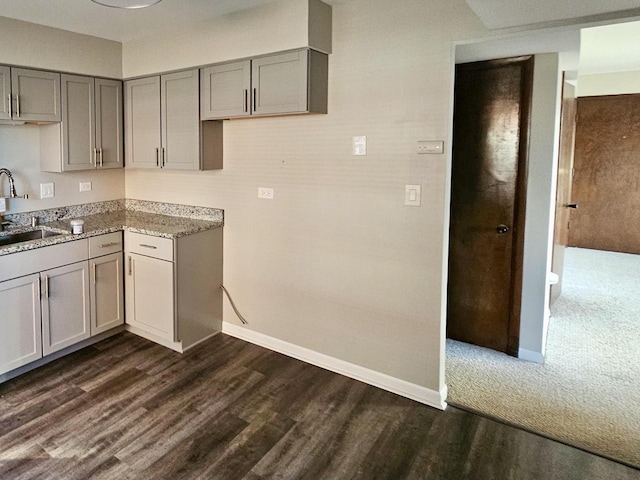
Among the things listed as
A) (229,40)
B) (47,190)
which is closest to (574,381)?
(229,40)

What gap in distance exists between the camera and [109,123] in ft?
12.5

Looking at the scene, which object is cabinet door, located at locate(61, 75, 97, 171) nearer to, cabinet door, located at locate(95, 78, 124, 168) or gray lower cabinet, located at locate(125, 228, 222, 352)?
cabinet door, located at locate(95, 78, 124, 168)

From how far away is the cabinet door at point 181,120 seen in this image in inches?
134

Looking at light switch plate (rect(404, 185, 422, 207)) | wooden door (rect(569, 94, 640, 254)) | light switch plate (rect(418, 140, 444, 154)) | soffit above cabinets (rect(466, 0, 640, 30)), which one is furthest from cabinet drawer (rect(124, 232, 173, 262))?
wooden door (rect(569, 94, 640, 254))

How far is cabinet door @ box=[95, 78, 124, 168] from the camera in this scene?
3721 mm

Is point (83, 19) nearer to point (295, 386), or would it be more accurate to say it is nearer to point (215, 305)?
point (215, 305)

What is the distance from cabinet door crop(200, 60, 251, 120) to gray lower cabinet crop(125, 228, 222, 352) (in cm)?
91

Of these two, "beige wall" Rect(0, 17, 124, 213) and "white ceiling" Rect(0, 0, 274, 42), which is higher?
"white ceiling" Rect(0, 0, 274, 42)

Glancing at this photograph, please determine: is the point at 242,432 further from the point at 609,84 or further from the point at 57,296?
the point at 609,84

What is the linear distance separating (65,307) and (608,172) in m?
7.05

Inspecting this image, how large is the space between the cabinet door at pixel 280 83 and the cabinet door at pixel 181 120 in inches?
23.3

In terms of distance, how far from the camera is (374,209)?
9.45ft

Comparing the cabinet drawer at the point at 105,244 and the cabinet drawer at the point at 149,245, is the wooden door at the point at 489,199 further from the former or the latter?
the cabinet drawer at the point at 105,244

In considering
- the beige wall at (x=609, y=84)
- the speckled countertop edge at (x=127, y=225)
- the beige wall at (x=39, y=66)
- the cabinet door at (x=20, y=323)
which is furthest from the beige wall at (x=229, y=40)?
the beige wall at (x=609, y=84)
